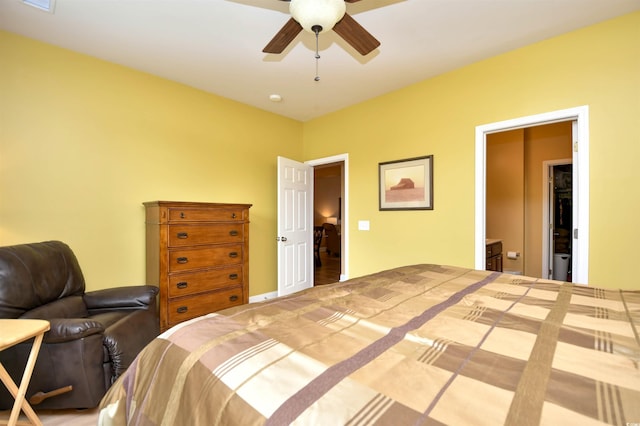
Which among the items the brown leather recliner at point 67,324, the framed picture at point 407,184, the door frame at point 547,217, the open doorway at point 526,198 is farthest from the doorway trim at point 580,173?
the brown leather recliner at point 67,324

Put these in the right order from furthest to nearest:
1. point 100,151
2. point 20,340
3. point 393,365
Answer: point 100,151 → point 20,340 → point 393,365

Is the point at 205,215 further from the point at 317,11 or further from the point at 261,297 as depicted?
the point at 317,11

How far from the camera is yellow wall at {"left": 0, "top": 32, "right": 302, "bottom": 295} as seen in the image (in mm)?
2322

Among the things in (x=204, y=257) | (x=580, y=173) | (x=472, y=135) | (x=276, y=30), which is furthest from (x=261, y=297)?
(x=580, y=173)

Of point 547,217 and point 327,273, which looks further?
point 327,273

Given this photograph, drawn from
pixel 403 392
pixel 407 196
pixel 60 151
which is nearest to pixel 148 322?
pixel 60 151

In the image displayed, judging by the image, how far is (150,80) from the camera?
3.02 meters

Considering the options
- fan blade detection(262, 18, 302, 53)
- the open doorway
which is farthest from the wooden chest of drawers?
the open doorway

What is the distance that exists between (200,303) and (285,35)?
2570 mm

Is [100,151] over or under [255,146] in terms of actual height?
under

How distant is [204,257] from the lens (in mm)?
2904

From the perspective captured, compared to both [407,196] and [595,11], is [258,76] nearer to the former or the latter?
[407,196]

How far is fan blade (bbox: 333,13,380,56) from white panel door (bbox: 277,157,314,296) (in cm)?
211

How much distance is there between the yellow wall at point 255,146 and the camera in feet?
7.20
